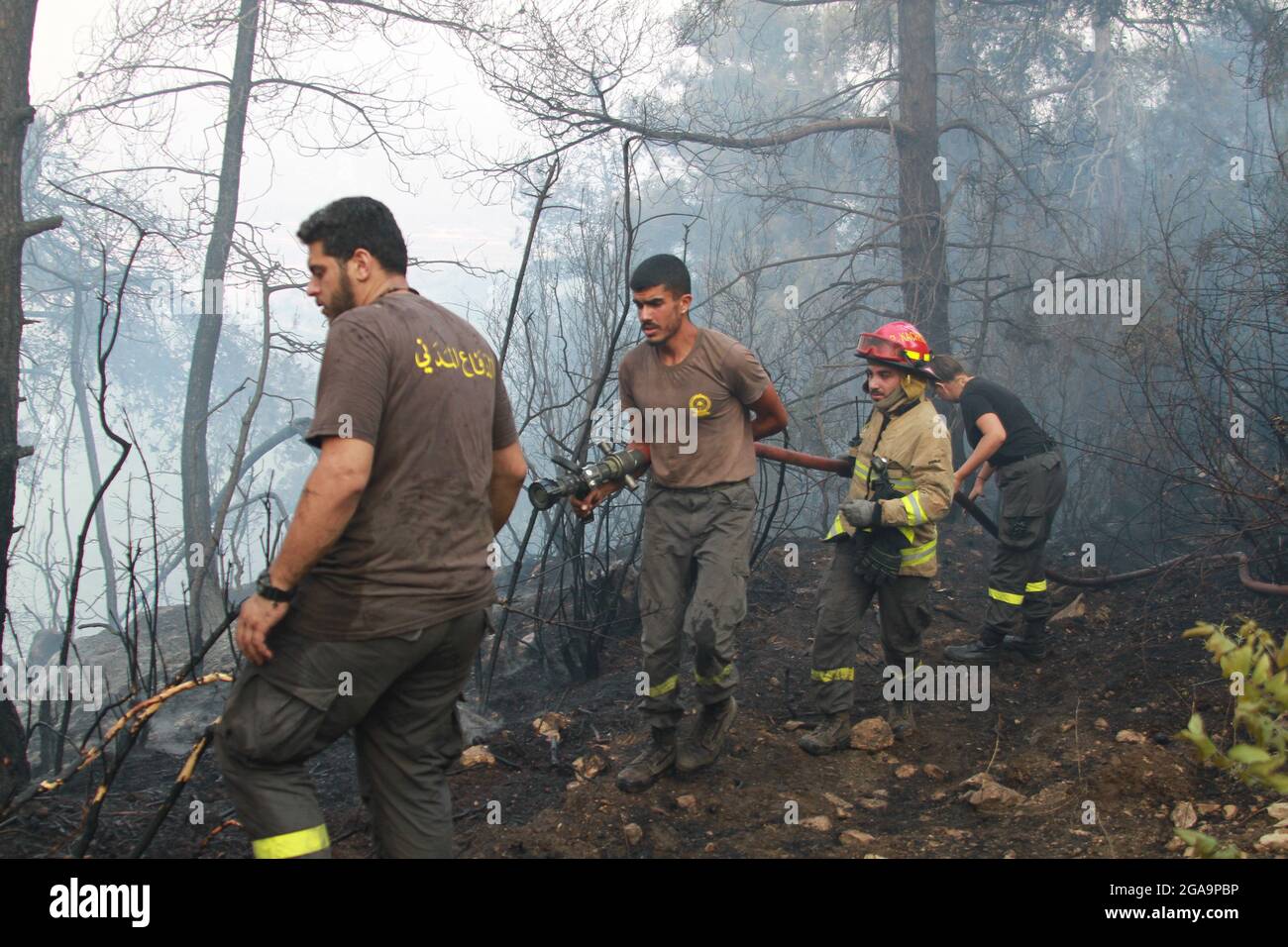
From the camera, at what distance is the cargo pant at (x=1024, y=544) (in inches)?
231

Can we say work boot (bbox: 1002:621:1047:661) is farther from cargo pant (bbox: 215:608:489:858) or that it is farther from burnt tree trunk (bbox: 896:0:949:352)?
burnt tree trunk (bbox: 896:0:949:352)

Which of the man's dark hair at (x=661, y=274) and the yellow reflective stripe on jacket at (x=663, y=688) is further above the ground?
the man's dark hair at (x=661, y=274)

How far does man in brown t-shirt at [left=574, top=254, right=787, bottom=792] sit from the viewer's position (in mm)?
4066

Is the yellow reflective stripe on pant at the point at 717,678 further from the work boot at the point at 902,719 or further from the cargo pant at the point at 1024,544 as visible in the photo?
the cargo pant at the point at 1024,544

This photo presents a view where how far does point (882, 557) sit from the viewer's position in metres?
4.49

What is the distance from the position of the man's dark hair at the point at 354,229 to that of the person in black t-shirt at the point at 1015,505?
3.96 meters

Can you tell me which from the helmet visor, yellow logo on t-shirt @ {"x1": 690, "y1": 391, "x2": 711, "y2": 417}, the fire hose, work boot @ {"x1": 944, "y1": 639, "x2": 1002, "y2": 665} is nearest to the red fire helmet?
the helmet visor

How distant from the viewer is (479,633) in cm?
277

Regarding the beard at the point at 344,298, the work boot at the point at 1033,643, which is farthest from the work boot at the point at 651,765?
the work boot at the point at 1033,643

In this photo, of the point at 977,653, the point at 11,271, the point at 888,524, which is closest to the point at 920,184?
the point at 977,653

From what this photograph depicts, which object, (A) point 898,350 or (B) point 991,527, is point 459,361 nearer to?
(A) point 898,350

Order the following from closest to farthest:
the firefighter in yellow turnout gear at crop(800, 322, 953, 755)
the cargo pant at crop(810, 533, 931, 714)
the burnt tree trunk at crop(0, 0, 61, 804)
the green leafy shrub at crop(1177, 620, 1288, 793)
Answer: the green leafy shrub at crop(1177, 620, 1288, 793), the burnt tree trunk at crop(0, 0, 61, 804), the firefighter in yellow turnout gear at crop(800, 322, 953, 755), the cargo pant at crop(810, 533, 931, 714)

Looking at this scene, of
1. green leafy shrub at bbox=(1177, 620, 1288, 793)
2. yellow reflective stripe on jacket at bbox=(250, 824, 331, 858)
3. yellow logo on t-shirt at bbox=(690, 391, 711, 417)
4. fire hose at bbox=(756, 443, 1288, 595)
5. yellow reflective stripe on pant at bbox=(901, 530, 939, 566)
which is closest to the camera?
green leafy shrub at bbox=(1177, 620, 1288, 793)

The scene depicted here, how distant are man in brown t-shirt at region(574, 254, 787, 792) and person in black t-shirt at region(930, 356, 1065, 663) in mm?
2152
